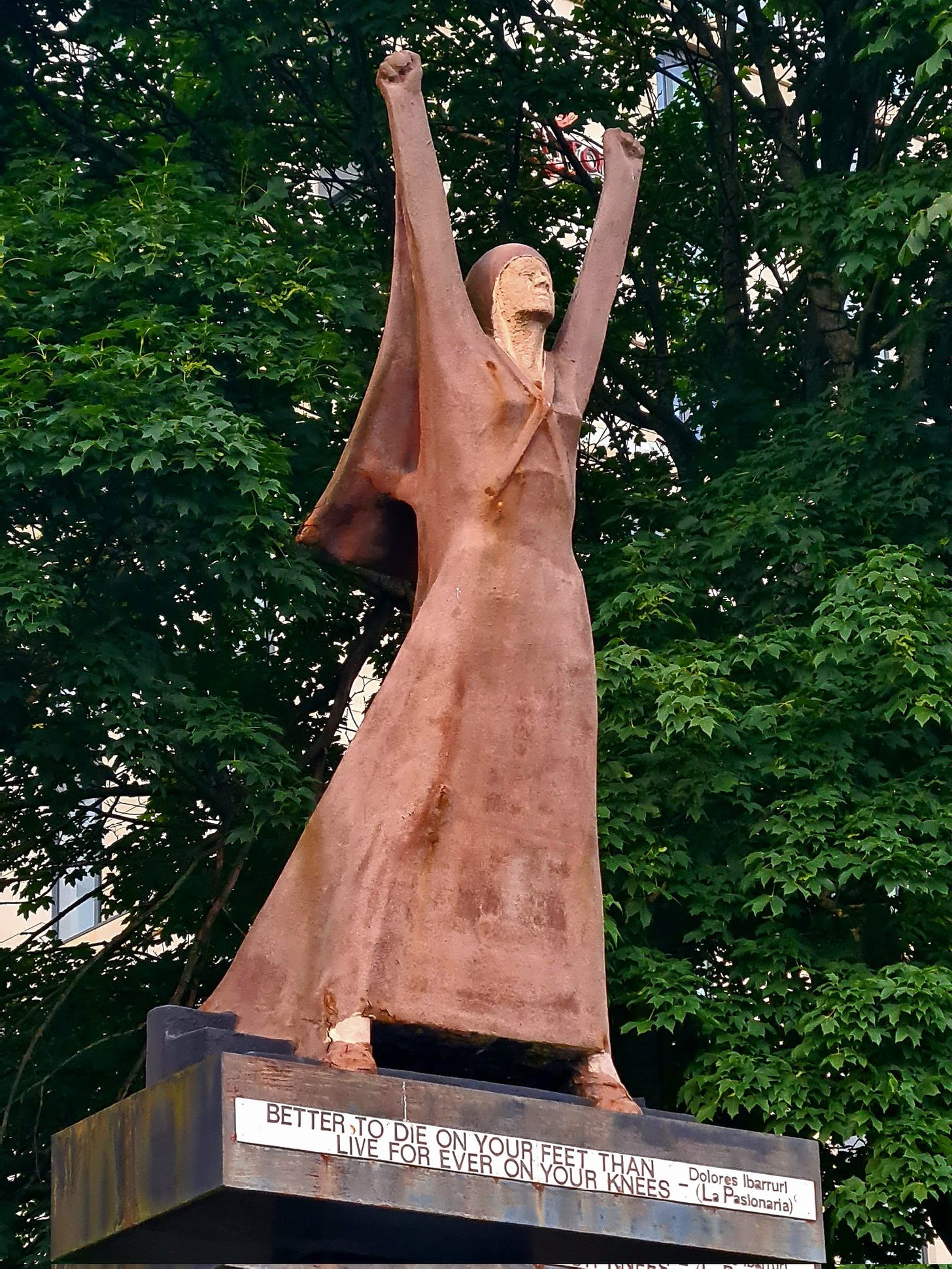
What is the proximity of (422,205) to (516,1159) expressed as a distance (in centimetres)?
333

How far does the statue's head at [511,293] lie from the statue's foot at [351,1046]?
2.54 m

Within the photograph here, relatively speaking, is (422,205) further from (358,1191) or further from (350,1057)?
(358,1191)

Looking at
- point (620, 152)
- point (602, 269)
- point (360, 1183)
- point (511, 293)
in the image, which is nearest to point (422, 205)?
point (511, 293)

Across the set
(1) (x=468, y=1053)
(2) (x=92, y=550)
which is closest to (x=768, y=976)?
(2) (x=92, y=550)

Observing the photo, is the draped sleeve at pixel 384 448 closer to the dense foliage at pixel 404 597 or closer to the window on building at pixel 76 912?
the dense foliage at pixel 404 597

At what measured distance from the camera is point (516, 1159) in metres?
6.63

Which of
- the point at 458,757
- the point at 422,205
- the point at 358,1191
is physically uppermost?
the point at 422,205

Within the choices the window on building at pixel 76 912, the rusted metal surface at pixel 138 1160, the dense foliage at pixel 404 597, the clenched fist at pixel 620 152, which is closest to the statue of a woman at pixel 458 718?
the rusted metal surface at pixel 138 1160

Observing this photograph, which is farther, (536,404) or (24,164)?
(24,164)

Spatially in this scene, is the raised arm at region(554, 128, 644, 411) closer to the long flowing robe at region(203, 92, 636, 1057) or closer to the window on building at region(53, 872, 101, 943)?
the long flowing robe at region(203, 92, 636, 1057)

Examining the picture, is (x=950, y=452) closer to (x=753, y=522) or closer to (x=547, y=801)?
(x=753, y=522)

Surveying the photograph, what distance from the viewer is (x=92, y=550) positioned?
12898 mm

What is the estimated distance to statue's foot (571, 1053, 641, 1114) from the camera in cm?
722

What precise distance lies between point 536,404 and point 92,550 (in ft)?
18.3
